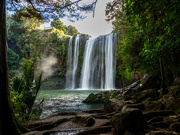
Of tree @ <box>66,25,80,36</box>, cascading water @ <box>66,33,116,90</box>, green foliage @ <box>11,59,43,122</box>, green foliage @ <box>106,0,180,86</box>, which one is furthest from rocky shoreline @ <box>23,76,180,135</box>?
tree @ <box>66,25,80,36</box>

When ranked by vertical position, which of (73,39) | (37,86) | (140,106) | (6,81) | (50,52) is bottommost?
(140,106)

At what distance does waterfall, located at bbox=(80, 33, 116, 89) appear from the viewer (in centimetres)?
2394

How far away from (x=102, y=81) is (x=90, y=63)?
5.36 m

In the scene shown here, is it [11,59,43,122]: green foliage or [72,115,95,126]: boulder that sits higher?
Result: [11,59,43,122]: green foliage

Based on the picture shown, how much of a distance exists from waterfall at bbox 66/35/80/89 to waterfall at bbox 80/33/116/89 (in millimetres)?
2874

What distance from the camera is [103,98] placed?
366 inches

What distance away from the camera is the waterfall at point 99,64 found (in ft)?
78.5

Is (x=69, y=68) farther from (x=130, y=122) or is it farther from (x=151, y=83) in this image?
(x=130, y=122)

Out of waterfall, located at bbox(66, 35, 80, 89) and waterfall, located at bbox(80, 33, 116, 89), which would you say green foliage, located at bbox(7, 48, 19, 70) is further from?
waterfall, located at bbox(80, 33, 116, 89)

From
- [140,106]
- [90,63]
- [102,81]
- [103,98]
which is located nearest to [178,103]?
[140,106]

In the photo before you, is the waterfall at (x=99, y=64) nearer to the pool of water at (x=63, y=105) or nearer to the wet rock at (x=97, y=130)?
the pool of water at (x=63, y=105)

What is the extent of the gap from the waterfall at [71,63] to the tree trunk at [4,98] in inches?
1086

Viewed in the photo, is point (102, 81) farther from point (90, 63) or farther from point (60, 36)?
point (60, 36)

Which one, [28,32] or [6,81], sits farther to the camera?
[28,32]
